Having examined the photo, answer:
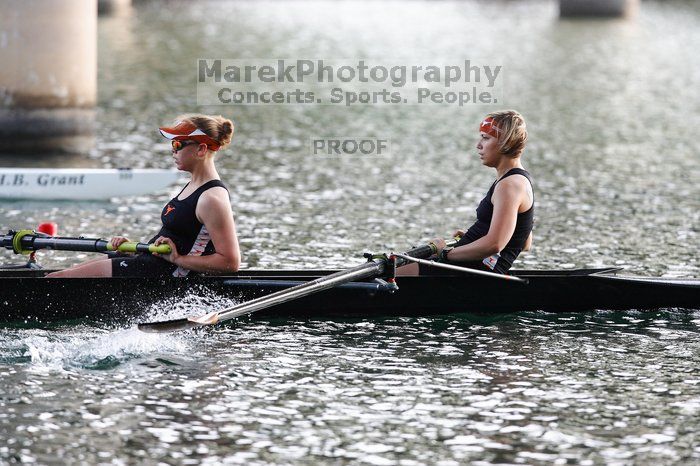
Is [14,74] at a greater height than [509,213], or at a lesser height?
greater

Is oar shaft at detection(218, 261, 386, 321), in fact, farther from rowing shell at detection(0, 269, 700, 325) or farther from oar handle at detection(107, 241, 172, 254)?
oar handle at detection(107, 241, 172, 254)

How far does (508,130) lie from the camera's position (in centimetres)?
1179

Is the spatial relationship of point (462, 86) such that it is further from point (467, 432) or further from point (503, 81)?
point (467, 432)

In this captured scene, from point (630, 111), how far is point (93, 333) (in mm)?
20833

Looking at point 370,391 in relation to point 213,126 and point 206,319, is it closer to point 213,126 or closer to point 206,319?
point 206,319

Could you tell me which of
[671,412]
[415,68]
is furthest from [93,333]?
[415,68]

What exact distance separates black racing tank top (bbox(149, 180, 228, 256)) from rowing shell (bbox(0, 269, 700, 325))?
0.30 meters

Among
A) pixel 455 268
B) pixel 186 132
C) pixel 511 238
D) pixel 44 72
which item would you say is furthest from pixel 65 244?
pixel 44 72

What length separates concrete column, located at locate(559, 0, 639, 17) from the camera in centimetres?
6144

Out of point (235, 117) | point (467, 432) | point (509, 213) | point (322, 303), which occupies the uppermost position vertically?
point (235, 117)

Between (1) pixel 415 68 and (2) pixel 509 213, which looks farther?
(1) pixel 415 68

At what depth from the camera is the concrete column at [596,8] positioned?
6144 cm

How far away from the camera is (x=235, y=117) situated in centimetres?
2820

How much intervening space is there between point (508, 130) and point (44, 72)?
13.7 m
